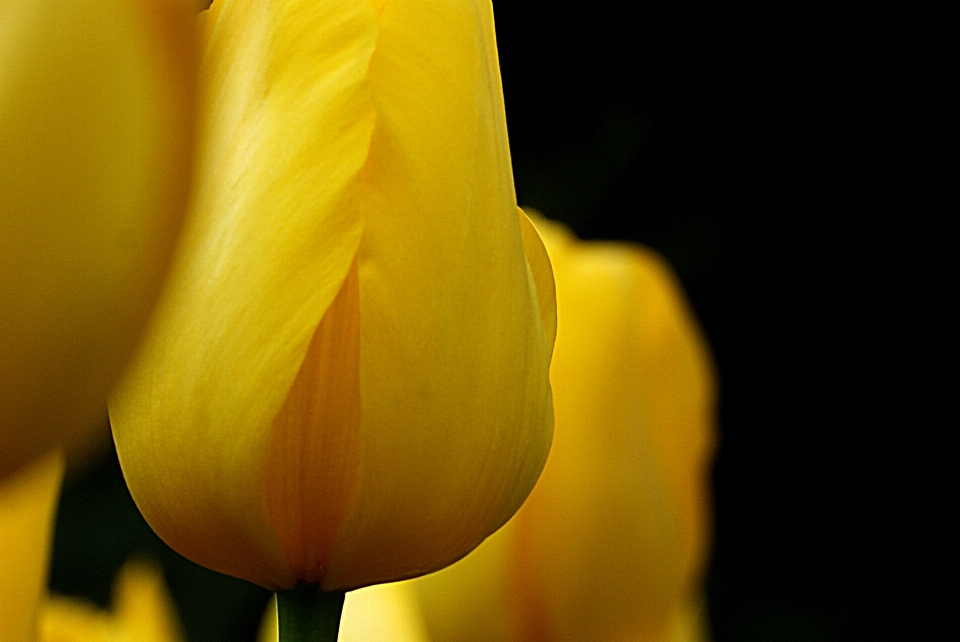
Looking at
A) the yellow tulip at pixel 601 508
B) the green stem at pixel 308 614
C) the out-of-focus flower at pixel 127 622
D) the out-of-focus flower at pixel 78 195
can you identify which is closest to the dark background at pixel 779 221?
the yellow tulip at pixel 601 508

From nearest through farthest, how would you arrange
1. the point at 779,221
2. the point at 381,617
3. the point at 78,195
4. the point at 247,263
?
the point at 78,195 → the point at 247,263 → the point at 381,617 → the point at 779,221

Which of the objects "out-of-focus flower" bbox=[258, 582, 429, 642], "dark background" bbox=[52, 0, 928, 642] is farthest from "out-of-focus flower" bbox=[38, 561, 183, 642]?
"dark background" bbox=[52, 0, 928, 642]

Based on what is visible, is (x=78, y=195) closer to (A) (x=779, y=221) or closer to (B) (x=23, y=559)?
(B) (x=23, y=559)

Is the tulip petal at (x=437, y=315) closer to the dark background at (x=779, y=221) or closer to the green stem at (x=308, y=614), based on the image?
the green stem at (x=308, y=614)

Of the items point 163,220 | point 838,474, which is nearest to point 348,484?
point 163,220

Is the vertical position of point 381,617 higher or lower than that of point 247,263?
lower

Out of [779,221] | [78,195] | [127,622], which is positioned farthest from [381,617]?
[779,221]

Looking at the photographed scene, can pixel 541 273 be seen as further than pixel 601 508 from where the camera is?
No
